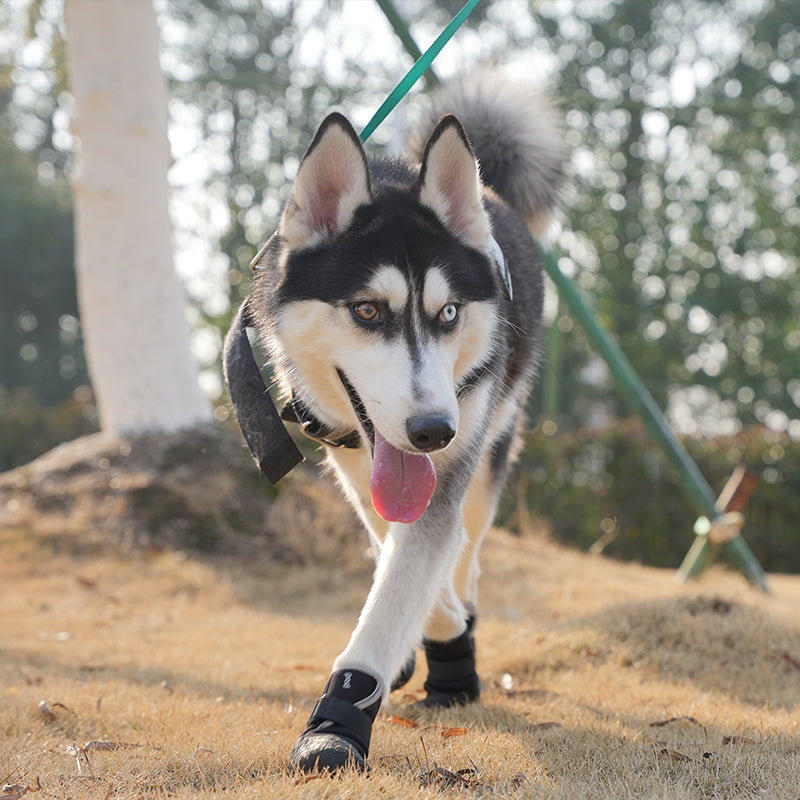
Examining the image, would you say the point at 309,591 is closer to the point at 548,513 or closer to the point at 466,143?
the point at 466,143

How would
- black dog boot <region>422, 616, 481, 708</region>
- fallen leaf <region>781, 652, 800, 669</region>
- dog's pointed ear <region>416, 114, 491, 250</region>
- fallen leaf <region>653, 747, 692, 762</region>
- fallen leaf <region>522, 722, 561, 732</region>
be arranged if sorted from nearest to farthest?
fallen leaf <region>653, 747, 692, 762</region> → dog's pointed ear <region>416, 114, 491, 250</region> → fallen leaf <region>522, 722, 561, 732</region> → black dog boot <region>422, 616, 481, 708</region> → fallen leaf <region>781, 652, 800, 669</region>

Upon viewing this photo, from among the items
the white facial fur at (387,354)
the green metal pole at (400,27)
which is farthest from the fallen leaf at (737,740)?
the green metal pole at (400,27)

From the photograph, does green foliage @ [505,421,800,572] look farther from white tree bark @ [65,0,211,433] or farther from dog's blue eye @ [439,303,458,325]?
dog's blue eye @ [439,303,458,325]

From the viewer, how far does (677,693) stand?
3410mm

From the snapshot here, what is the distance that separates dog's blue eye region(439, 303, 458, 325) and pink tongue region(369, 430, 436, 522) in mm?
378

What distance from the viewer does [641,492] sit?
9.80 m

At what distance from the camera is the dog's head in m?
2.48

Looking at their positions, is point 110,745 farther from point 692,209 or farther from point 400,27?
point 692,209

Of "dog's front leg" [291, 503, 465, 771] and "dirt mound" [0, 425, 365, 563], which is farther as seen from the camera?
"dirt mound" [0, 425, 365, 563]

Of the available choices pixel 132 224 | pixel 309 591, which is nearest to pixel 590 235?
pixel 132 224

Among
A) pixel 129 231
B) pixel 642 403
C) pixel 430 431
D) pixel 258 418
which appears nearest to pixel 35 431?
pixel 129 231

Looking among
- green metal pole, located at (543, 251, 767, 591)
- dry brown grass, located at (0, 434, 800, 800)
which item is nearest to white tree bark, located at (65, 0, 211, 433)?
dry brown grass, located at (0, 434, 800, 800)

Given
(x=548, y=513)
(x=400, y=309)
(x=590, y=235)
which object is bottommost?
(x=548, y=513)

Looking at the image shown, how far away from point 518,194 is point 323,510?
3.12 m
